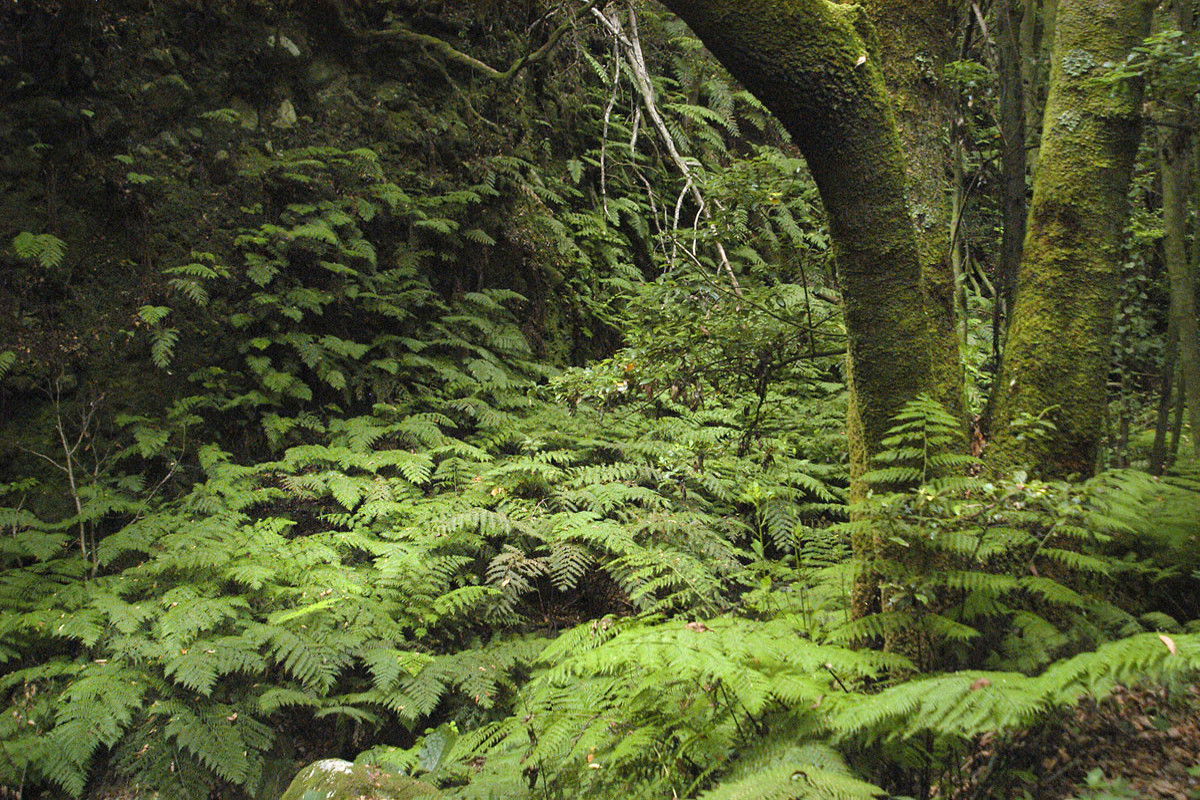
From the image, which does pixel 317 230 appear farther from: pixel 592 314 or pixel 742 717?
pixel 742 717

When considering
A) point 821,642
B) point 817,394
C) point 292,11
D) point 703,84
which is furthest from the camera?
point 703,84

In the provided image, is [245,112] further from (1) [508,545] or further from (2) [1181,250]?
(2) [1181,250]

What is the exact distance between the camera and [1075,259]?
2545mm

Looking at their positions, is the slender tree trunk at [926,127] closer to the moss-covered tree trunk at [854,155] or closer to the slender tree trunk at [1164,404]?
the moss-covered tree trunk at [854,155]

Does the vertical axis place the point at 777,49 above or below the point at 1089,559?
above

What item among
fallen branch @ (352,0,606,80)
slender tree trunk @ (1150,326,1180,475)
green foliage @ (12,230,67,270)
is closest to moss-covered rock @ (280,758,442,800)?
slender tree trunk @ (1150,326,1180,475)

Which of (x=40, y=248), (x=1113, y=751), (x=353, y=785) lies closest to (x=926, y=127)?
(x=1113, y=751)

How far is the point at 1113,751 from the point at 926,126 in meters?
2.34

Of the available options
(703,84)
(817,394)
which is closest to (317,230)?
(817,394)

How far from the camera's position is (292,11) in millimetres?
6715

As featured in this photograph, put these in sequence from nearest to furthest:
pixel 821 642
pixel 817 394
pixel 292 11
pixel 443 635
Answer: pixel 821 642
pixel 443 635
pixel 817 394
pixel 292 11

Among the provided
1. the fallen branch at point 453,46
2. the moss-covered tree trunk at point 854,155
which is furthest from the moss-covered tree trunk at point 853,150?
the fallen branch at point 453,46

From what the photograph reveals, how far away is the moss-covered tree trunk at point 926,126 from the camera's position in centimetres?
262

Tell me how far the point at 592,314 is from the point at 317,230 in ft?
10.6
